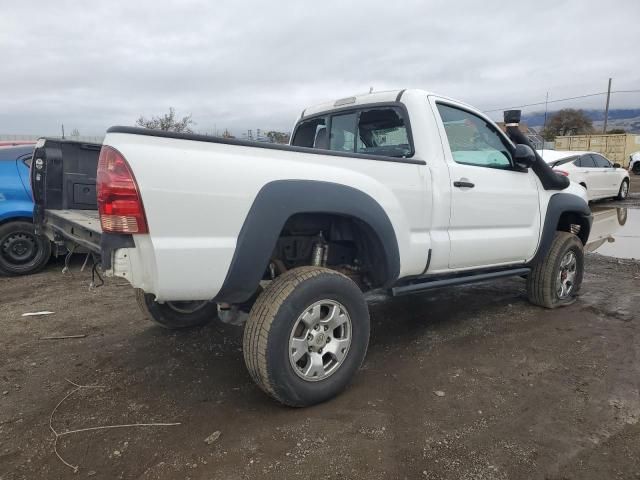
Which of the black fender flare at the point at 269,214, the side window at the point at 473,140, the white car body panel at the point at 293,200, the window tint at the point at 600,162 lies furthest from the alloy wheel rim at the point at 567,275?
the window tint at the point at 600,162

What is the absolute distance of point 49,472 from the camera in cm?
233

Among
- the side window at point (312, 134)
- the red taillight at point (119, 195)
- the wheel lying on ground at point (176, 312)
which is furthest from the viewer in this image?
the side window at point (312, 134)

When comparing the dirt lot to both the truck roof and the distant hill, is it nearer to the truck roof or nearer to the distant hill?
the truck roof

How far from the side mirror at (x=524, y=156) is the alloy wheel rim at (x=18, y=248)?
572cm

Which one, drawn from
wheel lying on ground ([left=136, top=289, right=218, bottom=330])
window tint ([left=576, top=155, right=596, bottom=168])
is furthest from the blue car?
window tint ([left=576, top=155, right=596, bottom=168])

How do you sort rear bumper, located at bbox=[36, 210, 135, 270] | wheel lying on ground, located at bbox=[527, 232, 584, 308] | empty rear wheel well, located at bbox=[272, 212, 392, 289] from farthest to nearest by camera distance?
1. wheel lying on ground, located at bbox=[527, 232, 584, 308]
2. empty rear wheel well, located at bbox=[272, 212, 392, 289]
3. rear bumper, located at bbox=[36, 210, 135, 270]

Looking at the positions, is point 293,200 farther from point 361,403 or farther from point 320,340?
point 361,403

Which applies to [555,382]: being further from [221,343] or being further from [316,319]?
[221,343]

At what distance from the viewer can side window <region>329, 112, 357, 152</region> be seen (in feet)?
13.6

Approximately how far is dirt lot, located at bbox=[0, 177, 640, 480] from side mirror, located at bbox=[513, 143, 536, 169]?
1448 millimetres

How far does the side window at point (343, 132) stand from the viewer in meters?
4.13

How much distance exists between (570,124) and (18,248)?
205 feet

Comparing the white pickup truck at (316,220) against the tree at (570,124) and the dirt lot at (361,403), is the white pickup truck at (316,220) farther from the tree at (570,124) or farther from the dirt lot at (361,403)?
the tree at (570,124)

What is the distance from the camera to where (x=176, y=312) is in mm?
4117
